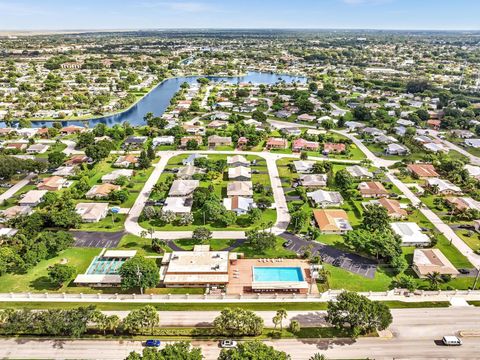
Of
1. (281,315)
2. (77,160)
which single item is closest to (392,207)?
(281,315)

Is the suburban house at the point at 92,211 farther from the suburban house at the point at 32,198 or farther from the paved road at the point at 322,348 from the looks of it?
the paved road at the point at 322,348

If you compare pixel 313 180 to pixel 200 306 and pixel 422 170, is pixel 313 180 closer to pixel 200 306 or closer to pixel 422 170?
pixel 422 170

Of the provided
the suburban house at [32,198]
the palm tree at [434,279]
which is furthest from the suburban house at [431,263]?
the suburban house at [32,198]

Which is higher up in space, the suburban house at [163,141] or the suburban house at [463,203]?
the suburban house at [163,141]

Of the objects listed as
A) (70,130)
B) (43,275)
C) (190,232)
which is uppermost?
(70,130)

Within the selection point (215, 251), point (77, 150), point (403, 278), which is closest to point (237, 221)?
point (215, 251)

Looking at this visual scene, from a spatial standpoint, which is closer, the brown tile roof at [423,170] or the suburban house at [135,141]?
the brown tile roof at [423,170]
